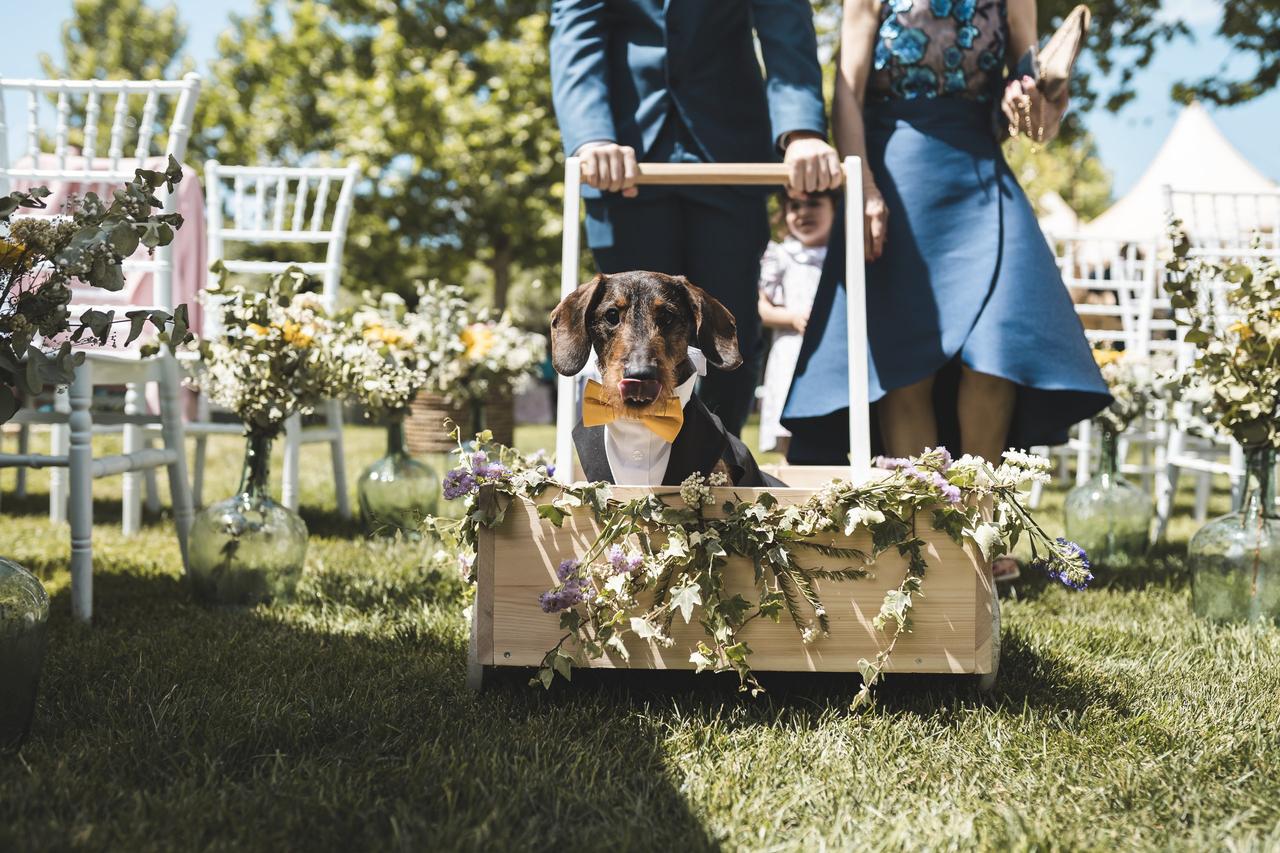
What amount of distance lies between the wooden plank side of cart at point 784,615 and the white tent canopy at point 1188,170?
48.9 ft

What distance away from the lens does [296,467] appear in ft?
14.2

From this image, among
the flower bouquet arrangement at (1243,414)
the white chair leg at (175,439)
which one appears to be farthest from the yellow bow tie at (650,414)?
the white chair leg at (175,439)

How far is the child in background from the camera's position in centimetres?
453

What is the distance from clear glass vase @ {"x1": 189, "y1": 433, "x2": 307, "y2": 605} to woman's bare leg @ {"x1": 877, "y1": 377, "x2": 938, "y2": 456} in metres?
1.68

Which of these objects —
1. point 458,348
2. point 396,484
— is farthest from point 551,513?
point 458,348

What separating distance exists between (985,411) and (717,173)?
1108 mm

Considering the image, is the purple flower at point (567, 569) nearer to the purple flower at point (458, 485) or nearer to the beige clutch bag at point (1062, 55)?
the purple flower at point (458, 485)

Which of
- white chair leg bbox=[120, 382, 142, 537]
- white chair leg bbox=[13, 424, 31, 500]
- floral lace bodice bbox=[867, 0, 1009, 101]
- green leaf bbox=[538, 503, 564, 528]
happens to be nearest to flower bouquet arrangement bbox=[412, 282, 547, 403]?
white chair leg bbox=[120, 382, 142, 537]

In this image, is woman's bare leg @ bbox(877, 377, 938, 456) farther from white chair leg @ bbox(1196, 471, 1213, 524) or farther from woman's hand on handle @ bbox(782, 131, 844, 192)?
white chair leg @ bbox(1196, 471, 1213, 524)

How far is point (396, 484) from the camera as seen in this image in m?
3.92

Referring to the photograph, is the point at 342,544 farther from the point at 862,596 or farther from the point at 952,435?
the point at 862,596

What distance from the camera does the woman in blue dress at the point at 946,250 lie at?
2693mm

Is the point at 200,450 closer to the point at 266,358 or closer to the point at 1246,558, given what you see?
the point at 266,358

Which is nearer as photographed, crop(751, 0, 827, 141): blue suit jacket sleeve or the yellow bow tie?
the yellow bow tie
